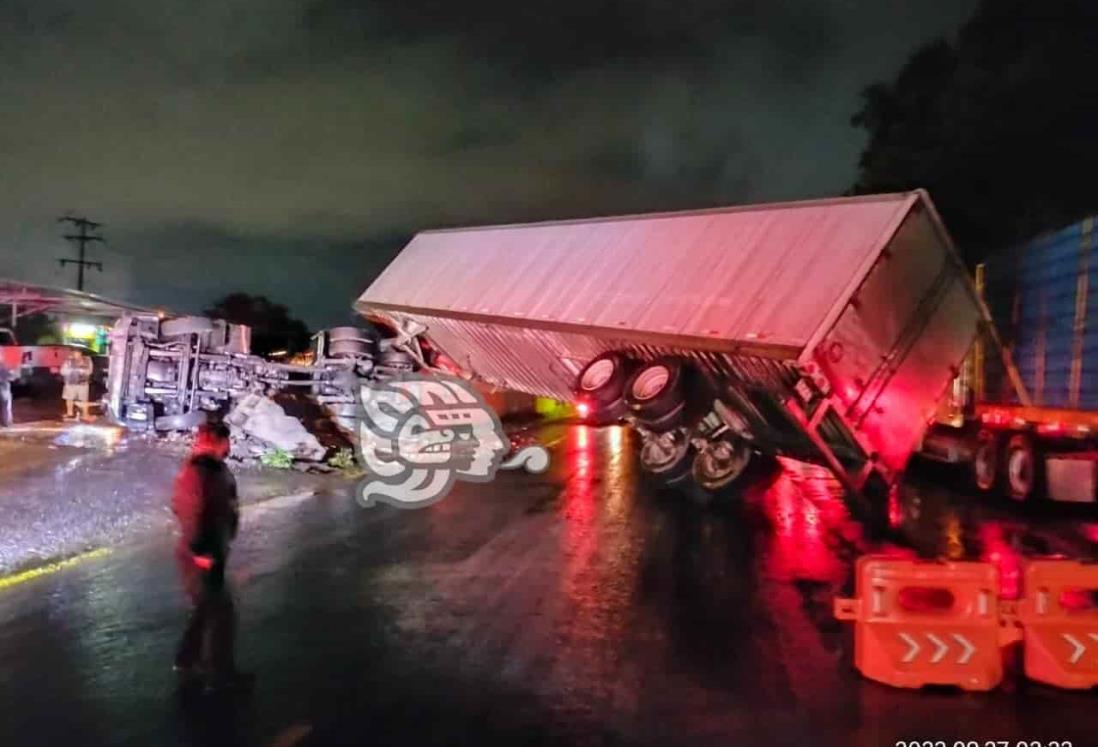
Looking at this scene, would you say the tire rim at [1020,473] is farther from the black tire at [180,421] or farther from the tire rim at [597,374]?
the black tire at [180,421]

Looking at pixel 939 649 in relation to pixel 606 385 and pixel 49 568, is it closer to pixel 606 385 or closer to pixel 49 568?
pixel 49 568

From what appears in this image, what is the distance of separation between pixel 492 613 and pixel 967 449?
29.1ft

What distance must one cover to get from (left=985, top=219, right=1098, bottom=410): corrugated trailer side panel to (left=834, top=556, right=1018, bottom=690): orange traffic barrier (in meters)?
6.84

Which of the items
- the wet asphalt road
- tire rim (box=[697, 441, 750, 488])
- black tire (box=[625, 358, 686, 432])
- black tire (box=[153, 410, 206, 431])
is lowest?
the wet asphalt road

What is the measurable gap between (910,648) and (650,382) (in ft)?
24.2

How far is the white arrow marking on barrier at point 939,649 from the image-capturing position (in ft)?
19.5

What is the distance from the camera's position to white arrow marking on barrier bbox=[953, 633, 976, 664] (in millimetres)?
5941

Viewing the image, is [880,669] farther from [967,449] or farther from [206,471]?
[967,449]

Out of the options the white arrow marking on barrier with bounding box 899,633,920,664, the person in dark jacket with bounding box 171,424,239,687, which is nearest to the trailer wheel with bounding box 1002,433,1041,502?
the white arrow marking on barrier with bounding box 899,633,920,664

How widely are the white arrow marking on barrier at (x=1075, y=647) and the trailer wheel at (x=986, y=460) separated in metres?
8.19

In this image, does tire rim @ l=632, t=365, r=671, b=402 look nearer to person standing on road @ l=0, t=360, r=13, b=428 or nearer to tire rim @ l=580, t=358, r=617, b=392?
tire rim @ l=580, t=358, r=617, b=392

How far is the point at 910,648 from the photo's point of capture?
5992 millimetres

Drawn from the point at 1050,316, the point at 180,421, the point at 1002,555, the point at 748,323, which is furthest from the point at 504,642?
the point at 180,421

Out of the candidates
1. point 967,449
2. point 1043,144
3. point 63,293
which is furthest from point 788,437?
point 63,293
